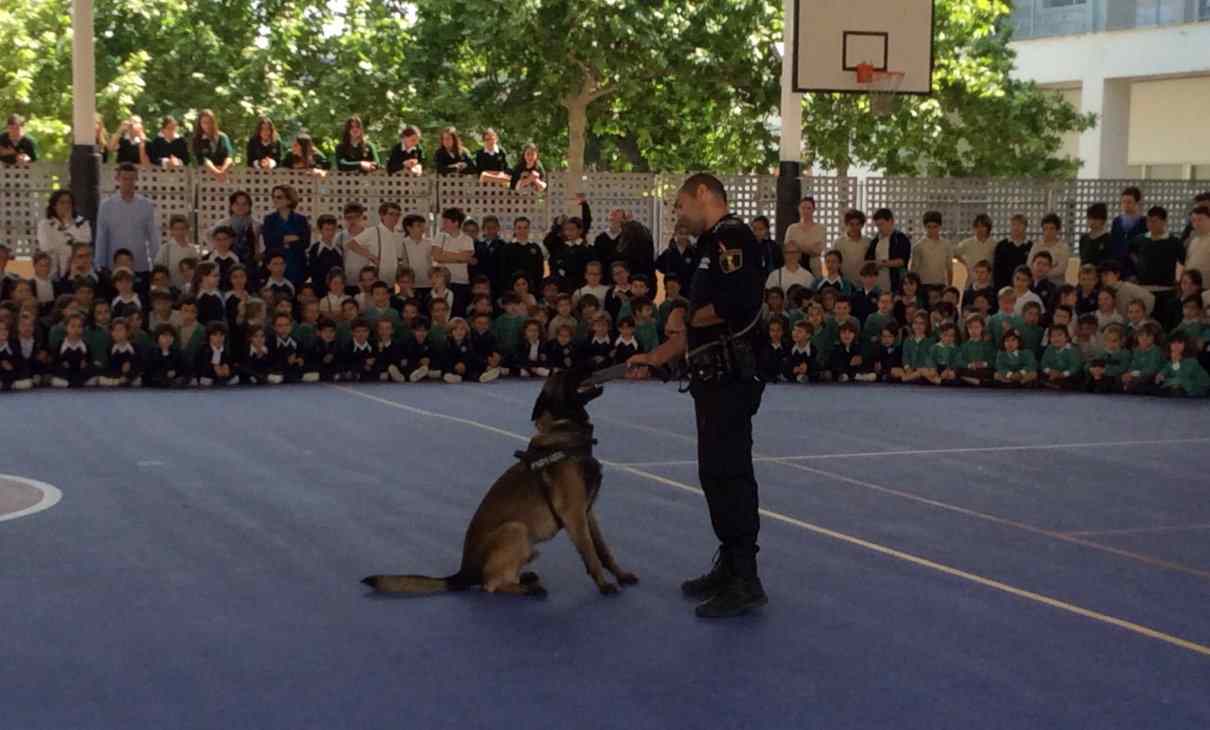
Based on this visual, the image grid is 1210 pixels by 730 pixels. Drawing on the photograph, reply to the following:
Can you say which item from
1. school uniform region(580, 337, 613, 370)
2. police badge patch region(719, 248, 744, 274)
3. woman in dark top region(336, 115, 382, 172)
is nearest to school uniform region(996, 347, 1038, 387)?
school uniform region(580, 337, 613, 370)

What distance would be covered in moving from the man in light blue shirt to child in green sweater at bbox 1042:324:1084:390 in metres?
8.88

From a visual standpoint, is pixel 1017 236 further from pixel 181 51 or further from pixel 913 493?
pixel 181 51

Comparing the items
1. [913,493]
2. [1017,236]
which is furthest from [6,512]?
[1017,236]

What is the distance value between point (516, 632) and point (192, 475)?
3913 millimetres

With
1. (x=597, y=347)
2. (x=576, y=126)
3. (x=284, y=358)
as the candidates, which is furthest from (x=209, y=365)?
(x=576, y=126)

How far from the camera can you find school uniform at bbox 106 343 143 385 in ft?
46.8

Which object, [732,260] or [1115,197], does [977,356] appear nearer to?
[1115,197]

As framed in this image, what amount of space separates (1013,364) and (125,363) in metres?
8.36

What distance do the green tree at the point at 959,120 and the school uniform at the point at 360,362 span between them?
15.1m

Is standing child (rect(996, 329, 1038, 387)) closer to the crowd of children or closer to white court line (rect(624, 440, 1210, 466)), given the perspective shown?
the crowd of children

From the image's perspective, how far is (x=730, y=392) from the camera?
21.6 ft

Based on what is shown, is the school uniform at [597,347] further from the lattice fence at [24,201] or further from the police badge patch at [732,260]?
the police badge patch at [732,260]

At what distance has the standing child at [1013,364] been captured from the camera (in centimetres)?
1548

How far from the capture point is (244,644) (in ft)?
20.0
